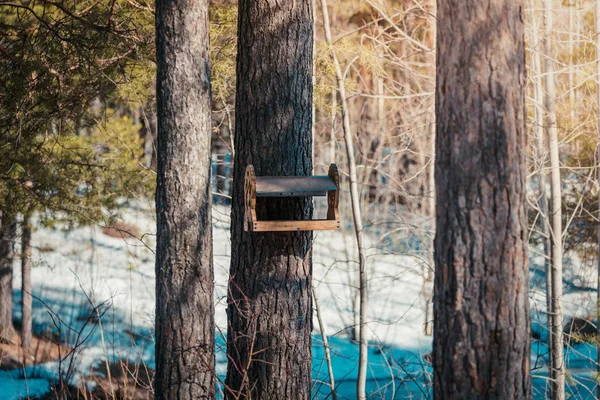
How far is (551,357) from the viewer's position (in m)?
8.74

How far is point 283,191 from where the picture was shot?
4090mm

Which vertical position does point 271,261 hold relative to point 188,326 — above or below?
above

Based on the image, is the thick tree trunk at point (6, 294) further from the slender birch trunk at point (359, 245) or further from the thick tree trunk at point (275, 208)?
the thick tree trunk at point (275, 208)

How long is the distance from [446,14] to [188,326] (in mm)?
2477

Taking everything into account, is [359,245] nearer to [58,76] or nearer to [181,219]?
[58,76]

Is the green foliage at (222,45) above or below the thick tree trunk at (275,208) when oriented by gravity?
above

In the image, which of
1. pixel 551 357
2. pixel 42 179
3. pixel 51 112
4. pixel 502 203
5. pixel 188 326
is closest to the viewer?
pixel 502 203

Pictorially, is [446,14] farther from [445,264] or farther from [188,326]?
[188,326]

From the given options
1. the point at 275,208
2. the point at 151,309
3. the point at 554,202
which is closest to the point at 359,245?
the point at 554,202

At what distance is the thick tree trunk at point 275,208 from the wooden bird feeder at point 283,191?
1.18ft

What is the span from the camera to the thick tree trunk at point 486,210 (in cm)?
314

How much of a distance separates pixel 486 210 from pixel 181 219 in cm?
206

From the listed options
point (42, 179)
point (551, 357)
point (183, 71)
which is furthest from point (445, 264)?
point (42, 179)

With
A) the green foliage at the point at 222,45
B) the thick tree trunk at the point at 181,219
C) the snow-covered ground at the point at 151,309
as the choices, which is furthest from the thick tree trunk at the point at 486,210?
the snow-covered ground at the point at 151,309
